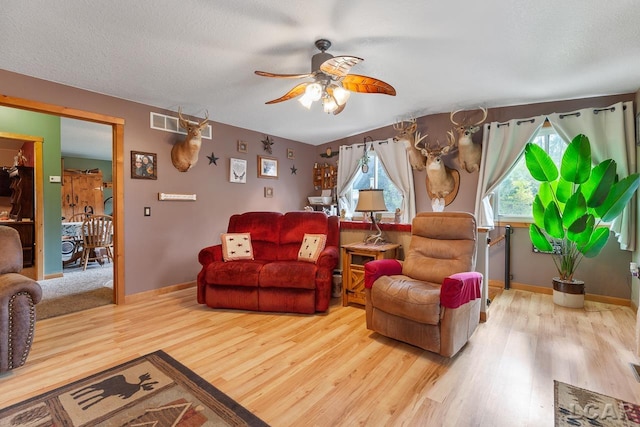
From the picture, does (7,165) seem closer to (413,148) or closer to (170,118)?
(170,118)

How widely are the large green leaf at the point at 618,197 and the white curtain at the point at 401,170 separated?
2.20 metres

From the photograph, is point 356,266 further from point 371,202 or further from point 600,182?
point 600,182

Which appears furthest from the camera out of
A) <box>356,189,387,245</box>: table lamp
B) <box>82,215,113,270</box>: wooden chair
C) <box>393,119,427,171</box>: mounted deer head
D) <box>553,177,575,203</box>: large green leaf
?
<box>82,215,113,270</box>: wooden chair

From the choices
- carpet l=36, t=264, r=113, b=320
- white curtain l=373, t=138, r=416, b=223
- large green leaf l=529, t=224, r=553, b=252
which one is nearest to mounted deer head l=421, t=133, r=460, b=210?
white curtain l=373, t=138, r=416, b=223

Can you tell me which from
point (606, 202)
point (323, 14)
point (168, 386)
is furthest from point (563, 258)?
point (168, 386)

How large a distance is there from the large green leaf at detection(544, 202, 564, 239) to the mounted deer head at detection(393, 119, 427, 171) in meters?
1.72

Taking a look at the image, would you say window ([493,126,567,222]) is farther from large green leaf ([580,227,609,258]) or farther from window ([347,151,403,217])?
window ([347,151,403,217])

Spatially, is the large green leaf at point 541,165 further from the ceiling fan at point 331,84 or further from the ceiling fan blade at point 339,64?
the ceiling fan blade at point 339,64

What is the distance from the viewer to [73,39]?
2.30 meters

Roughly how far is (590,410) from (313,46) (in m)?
3.18

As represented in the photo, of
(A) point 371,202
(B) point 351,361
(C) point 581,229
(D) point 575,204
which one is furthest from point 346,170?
(B) point 351,361

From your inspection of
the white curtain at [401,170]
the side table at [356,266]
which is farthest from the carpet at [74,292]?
the white curtain at [401,170]

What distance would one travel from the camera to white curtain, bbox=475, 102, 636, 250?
10.5ft

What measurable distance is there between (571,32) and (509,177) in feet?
7.27
